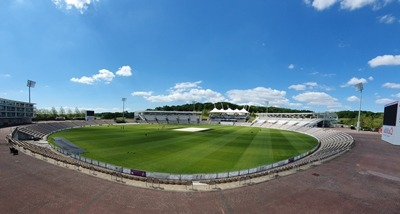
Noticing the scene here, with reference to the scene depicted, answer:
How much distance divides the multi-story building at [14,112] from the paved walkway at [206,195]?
58.4 metres

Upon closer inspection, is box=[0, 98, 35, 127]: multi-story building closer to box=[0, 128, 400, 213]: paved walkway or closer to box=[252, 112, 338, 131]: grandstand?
box=[0, 128, 400, 213]: paved walkway

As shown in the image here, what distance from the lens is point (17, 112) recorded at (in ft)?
228

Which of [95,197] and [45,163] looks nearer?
[95,197]

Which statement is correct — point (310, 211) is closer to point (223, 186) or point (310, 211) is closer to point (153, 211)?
point (223, 186)

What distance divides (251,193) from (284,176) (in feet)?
16.1

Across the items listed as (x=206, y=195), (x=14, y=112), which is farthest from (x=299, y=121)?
(x=14, y=112)

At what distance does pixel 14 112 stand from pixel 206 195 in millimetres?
78442

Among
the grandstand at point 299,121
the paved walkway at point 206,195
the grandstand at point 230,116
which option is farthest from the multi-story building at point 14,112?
the grandstand at point 299,121

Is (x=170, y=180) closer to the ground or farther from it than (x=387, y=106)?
closer to the ground

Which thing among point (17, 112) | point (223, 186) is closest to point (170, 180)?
point (223, 186)

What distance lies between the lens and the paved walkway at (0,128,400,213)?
12656 mm

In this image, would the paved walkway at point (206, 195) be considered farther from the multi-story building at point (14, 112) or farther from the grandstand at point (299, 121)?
the grandstand at point (299, 121)

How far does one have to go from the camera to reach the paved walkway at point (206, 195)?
12656mm

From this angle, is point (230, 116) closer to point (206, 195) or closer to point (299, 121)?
point (299, 121)
